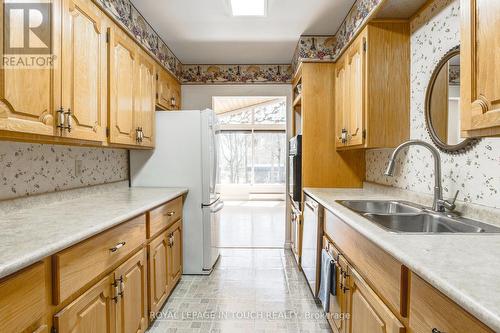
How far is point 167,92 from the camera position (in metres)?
3.35

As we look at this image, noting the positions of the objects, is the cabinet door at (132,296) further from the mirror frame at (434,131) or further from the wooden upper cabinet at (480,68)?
the mirror frame at (434,131)

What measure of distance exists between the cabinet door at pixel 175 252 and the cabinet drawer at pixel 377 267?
1406 millimetres

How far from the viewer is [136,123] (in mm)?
2498

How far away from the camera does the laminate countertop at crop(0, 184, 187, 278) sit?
933 mm

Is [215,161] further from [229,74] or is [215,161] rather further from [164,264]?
[229,74]

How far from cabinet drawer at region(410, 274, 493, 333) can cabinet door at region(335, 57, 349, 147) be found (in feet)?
6.09

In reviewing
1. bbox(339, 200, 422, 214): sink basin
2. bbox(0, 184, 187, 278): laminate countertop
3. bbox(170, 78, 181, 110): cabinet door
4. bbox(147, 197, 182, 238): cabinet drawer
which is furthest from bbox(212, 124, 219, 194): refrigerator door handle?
bbox(339, 200, 422, 214): sink basin

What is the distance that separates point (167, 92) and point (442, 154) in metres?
2.70

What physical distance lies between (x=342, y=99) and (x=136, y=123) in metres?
1.84

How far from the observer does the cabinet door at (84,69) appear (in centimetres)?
158

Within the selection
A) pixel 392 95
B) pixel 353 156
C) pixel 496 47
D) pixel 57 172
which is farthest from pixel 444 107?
pixel 57 172

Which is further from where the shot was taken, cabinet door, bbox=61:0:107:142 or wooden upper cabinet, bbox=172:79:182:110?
wooden upper cabinet, bbox=172:79:182:110

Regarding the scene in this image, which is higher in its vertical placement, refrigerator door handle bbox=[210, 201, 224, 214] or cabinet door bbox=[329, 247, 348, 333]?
refrigerator door handle bbox=[210, 201, 224, 214]

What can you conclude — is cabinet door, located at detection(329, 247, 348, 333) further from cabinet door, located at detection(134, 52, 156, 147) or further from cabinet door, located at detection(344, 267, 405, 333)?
cabinet door, located at detection(134, 52, 156, 147)
